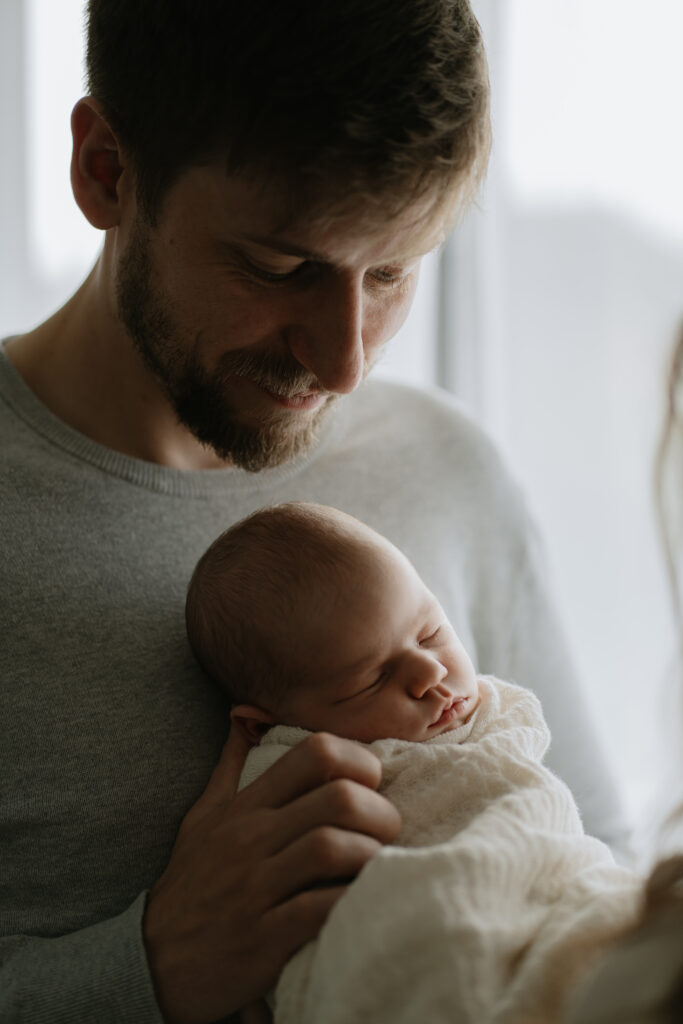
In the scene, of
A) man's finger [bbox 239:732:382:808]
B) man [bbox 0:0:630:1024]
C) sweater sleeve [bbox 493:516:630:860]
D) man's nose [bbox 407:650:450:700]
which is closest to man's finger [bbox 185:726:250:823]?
man [bbox 0:0:630:1024]

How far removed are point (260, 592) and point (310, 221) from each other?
1.48 ft

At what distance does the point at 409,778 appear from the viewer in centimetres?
111

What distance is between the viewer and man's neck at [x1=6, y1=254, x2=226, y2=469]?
1.46 meters

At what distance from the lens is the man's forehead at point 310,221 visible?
44.7 inches

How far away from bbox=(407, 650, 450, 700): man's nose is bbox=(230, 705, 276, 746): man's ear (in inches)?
7.4

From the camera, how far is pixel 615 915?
89cm

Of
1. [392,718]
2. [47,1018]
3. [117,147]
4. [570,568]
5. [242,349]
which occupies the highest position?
[117,147]

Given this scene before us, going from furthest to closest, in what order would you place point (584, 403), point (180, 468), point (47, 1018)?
1. point (584, 403)
2. point (180, 468)
3. point (47, 1018)

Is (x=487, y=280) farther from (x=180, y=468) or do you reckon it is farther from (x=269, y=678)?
(x=269, y=678)

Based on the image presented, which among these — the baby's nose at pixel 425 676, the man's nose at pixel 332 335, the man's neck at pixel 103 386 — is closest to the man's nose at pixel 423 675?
the baby's nose at pixel 425 676

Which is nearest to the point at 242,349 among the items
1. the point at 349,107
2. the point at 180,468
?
the point at 180,468

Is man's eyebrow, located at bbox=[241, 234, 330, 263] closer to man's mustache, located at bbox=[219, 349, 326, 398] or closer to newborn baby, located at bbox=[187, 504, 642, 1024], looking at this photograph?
man's mustache, located at bbox=[219, 349, 326, 398]

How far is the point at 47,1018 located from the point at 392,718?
50cm

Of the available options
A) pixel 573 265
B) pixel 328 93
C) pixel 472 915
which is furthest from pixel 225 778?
pixel 573 265
